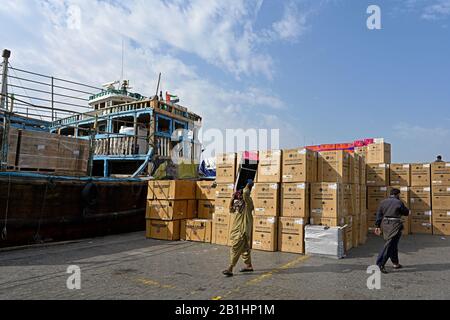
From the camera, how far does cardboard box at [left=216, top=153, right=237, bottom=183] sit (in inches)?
369

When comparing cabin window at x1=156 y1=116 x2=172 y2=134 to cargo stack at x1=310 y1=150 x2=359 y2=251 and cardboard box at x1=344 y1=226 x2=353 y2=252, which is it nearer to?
cargo stack at x1=310 y1=150 x2=359 y2=251

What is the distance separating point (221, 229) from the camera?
915cm

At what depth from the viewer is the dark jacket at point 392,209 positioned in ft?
21.5

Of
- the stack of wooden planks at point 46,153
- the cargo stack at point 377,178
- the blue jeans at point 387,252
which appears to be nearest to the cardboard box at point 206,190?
the stack of wooden planks at point 46,153

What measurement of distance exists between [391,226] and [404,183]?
21.9 ft

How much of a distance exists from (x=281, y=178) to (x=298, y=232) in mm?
1491

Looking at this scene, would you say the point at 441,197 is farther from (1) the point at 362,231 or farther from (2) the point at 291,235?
(2) the point at 291,235

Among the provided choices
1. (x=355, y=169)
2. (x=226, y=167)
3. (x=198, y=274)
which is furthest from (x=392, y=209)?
(x=226, y=167)

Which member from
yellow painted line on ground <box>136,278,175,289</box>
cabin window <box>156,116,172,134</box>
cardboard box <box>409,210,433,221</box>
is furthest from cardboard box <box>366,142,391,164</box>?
yellow painted line on ground <box>136,278,175,289</box>

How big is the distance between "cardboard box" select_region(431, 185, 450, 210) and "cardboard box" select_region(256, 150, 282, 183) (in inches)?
284

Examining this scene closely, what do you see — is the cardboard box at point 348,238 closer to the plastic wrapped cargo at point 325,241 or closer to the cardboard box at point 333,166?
the plastic wrapped cargo at point 325,241

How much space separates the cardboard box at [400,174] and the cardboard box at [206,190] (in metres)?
7.21
